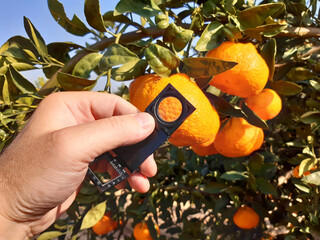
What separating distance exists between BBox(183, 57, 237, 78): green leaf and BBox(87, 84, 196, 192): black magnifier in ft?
0.21

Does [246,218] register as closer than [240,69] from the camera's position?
No

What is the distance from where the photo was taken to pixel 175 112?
25.4 inches

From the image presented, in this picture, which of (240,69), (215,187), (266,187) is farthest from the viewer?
(215,187)

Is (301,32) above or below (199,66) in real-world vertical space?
below

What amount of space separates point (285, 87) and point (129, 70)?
0.47 m

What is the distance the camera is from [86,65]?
65cm

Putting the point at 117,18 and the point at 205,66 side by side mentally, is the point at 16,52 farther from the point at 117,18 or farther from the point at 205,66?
A: the point at 205,66

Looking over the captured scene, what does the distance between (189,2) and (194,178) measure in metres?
0.75

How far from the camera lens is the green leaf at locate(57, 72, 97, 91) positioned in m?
0.61

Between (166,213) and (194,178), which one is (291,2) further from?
(166,213)

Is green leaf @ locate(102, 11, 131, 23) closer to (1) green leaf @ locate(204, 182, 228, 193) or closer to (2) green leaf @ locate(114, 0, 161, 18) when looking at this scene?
(2) green leaf @ locate(114, 0, 161, 18)

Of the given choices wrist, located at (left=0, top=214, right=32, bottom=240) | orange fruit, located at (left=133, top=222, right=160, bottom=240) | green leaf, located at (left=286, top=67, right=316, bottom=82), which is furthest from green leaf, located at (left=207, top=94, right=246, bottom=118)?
orange fruit, located at (left=133, top=222, right=160, bottom=240)

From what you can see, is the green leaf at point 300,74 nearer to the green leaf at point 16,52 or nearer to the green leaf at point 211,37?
the green leaf at point 211,37

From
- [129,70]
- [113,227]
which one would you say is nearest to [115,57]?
[129,70]
